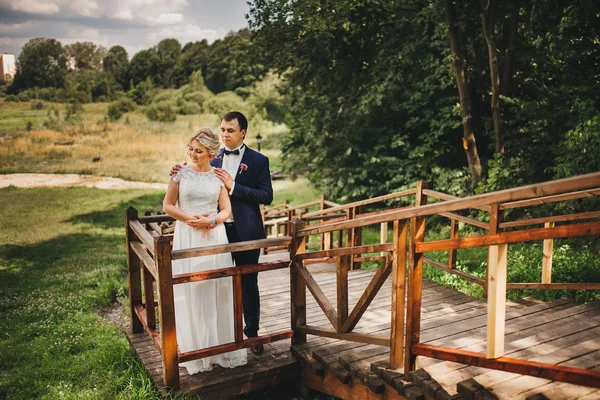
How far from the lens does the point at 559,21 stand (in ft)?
27.4

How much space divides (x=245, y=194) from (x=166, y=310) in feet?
3.48

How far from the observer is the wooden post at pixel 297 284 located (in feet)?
12.1

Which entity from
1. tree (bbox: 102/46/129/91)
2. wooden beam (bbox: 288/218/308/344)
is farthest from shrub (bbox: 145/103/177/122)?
wooden beam (bbox: 288/218/308/344)

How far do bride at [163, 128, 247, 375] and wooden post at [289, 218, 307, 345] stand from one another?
20.1 inches

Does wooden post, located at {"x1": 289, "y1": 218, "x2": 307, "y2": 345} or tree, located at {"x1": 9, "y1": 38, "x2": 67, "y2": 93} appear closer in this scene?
wooden post, located at {"x1": 289, "y1": 218, "x2": 307, "y2": 345}

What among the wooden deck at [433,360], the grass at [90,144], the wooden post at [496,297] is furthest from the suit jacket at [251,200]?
the grass at [90,144]

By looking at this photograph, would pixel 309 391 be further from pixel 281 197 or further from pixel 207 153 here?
pixel 281 197

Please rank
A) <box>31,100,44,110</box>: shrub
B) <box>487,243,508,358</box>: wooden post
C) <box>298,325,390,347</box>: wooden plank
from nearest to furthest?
<box>487,243,508,358</box>: wooden post, <box>298,325,390,347</box>: wooden plank, <box>31,100,44,110</box>: shrub

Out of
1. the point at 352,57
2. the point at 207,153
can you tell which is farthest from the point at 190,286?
the point at 352,57

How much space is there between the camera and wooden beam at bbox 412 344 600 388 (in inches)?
77.4

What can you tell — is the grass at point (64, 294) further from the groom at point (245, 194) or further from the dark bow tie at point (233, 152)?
the dark bow tie at point (233, 152)

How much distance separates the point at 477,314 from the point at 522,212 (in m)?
6.21

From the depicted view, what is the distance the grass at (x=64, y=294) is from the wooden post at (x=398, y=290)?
1873 millimetres

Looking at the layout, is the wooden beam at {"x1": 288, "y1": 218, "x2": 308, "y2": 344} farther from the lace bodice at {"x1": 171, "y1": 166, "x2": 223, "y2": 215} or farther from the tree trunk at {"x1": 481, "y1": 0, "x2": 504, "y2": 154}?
A: the tree trunk at {"x1": 481, "y1": 0, "x2": 504, "y2": 154}
